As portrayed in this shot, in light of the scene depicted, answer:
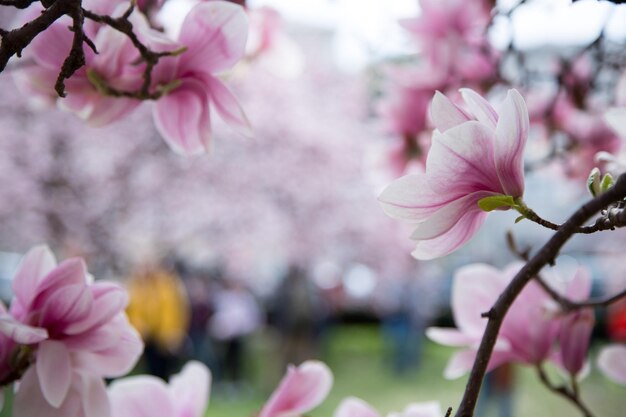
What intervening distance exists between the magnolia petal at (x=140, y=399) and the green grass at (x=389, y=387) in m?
4.24

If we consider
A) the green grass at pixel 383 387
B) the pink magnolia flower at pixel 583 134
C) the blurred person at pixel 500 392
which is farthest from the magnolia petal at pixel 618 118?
the green grass at pixel 383 387

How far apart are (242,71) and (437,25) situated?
0.79ft

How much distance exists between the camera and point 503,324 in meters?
0.52

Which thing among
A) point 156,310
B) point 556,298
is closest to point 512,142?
point 556,298

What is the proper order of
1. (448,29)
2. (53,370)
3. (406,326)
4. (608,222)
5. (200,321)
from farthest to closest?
(406,326) → (200,321) → (448,29) → (53,370) → (608,222)

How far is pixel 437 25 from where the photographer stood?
81cm

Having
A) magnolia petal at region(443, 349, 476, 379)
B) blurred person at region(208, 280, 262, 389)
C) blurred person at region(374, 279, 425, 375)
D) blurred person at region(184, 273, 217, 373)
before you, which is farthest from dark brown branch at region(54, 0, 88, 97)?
blurred person at region(374, 279, 425, 375)

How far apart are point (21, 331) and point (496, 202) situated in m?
0.26

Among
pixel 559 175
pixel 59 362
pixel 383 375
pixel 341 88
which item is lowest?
pixel 383 375

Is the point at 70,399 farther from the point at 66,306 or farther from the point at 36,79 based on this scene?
the point at 36,79

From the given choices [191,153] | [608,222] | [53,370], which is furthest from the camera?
[191,153]

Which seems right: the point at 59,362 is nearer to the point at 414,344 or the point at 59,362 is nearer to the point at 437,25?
the point at 437,25

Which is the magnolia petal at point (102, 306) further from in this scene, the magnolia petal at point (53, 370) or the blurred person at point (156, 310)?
the blurred person at point (156, 310)

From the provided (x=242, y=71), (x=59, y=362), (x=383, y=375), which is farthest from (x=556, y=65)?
(x=383, y=375)
